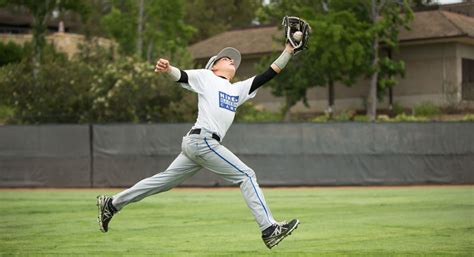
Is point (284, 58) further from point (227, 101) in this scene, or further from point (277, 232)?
point (277, 232)

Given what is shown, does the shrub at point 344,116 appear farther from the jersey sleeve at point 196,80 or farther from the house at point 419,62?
the jersey sleeve at point 196,80

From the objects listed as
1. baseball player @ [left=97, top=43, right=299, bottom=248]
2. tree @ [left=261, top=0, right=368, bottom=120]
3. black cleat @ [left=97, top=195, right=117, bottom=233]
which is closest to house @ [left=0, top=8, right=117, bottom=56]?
tree @ [left=261, top=0, right=368, bottom=120]

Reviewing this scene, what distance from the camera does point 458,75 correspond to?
31438 millimetres

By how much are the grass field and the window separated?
42.2 feet

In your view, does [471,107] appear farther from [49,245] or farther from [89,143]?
[49,245]

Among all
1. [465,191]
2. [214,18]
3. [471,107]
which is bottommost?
[465,191]

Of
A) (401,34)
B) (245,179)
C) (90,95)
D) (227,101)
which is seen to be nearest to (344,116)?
(401,34)

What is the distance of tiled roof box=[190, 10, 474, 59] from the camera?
31547 millimetres

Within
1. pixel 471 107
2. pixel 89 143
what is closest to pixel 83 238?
pixel 89 143

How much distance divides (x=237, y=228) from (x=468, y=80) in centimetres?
2151

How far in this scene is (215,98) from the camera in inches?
319

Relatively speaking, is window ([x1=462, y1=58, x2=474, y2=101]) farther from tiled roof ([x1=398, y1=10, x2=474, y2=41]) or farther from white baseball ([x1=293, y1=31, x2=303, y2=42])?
white baseball ([x1=293, y1=31, x2=303, y2=42])

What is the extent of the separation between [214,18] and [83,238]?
57.5 metres

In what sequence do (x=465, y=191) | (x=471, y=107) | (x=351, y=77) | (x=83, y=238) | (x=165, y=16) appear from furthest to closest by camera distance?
1. (x=165, y=16)
2. (x=351, y=77)
3. (x=471, y=107)
4. (x=465, y=191)
5. (x=83, y=238)
